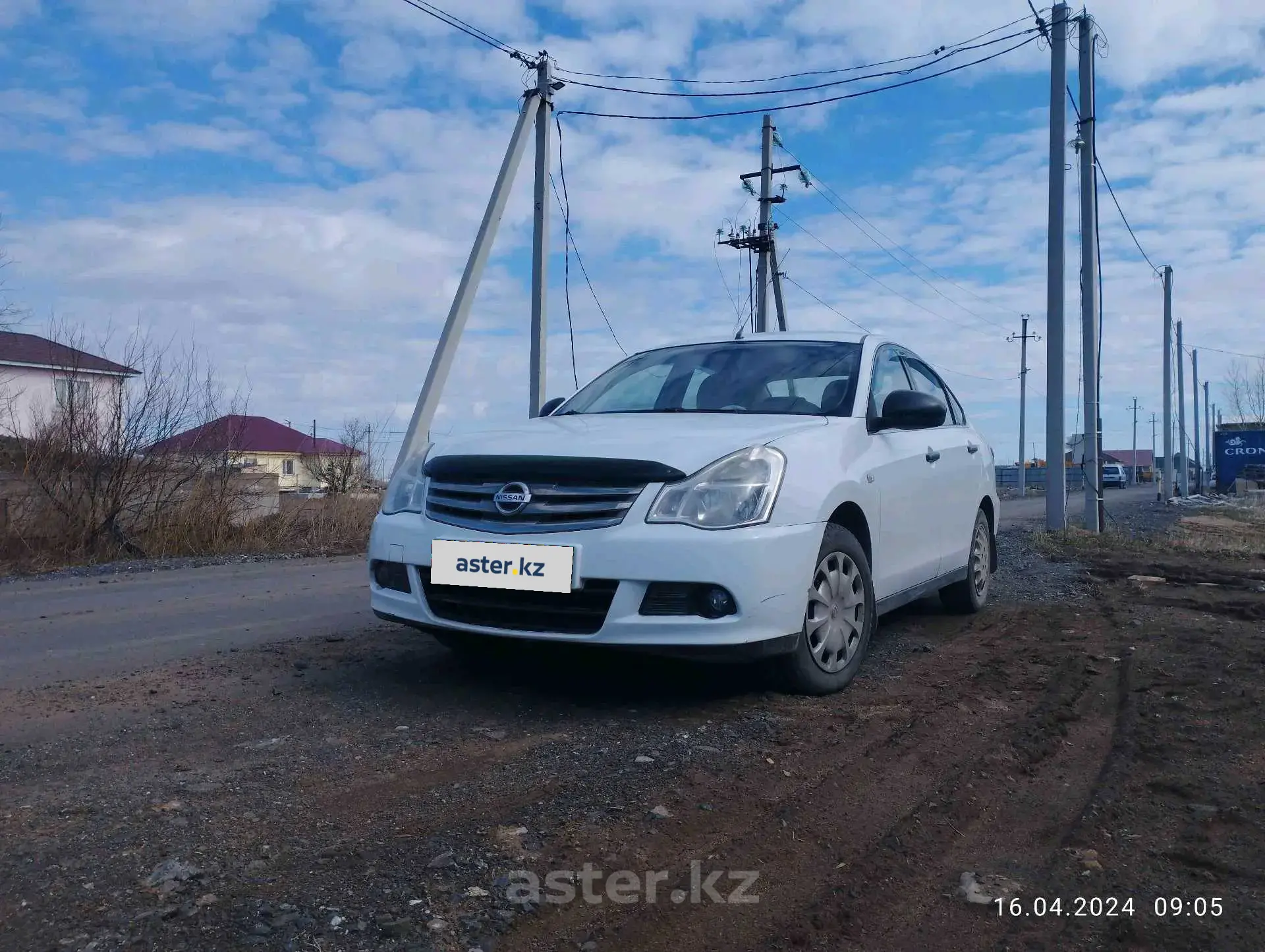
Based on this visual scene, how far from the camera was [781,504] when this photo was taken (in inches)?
157

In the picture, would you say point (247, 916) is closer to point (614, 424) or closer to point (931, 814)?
point (931, 814)

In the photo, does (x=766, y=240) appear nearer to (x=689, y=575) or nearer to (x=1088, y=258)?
(x=1088, y=258)

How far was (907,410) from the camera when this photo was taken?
4.98 m

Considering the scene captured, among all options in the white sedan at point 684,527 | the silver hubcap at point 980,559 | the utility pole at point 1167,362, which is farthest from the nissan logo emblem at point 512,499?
the utility pole at point 1167,362

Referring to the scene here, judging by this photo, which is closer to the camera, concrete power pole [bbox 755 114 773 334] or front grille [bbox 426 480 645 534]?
front grille [bbox 426 480 645 534]

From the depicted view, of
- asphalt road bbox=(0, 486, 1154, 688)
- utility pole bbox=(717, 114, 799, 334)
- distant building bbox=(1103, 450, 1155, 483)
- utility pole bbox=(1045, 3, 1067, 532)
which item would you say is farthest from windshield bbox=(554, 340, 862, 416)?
distant building bbox=(1103, 450, 1155, 483)

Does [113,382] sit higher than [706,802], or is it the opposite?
[113,382]

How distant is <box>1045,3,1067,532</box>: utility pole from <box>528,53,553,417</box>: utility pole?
740 centimetres

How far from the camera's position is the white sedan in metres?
3.82

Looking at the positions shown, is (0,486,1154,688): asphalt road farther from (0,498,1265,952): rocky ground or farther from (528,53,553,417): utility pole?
(528,53,553,417): utility pole

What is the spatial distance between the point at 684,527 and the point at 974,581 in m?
3.46

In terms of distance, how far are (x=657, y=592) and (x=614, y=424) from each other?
106 cm

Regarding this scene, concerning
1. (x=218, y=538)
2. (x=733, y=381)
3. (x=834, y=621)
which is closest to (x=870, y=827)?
(x=834, y=621)

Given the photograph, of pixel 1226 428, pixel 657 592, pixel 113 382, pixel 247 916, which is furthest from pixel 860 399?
pixel 1226 428
